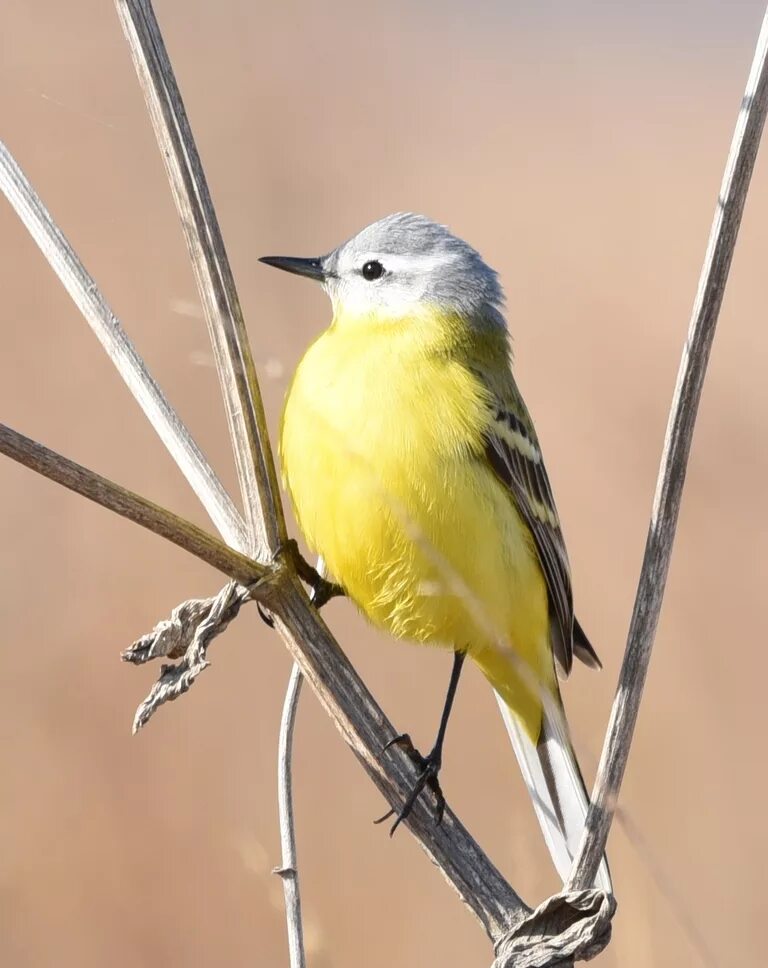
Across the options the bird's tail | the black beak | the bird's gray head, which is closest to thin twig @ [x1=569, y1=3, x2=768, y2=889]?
the bird's tail

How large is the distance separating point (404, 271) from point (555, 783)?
1.44m

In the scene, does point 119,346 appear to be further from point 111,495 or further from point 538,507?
point 538,507

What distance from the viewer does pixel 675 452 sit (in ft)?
7.25

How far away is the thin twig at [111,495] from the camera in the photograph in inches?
74.4

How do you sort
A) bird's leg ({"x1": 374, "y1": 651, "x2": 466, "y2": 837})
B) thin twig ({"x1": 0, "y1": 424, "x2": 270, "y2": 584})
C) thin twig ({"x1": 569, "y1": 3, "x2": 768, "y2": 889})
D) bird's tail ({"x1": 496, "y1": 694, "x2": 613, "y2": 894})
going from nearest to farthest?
thin twig ({"x1": 0, "y1": 424, "x2": 270, "y2": 584})
thin twig ({"x1": 569, "y1": 3, "x2": 768, "y2": 889})
bird's leg ({"x1": 374, "y1": 651, "x2": 466, "y2": 837})
bird's tail ({"x1": 496, "y1": 694, "x2": 613, "y2": 894})

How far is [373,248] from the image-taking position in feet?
11.6

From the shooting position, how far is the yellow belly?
2.92 meters

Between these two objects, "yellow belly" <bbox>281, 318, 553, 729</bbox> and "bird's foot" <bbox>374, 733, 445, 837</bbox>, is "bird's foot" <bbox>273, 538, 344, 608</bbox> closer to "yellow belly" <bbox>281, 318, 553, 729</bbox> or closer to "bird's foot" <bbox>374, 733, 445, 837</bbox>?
"yellow belly" <bbox>281, 318, 553, 729</bbox>

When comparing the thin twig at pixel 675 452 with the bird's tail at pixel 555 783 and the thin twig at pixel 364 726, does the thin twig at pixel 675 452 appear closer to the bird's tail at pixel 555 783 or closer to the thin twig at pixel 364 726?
the thin twig at pixel 364 726

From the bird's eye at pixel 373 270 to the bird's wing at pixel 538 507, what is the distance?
51cm

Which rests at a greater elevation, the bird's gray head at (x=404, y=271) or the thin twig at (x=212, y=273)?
the bird's gray head at (x=404, y=271)

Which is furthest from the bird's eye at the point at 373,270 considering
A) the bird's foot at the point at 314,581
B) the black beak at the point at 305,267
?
the bird's foot at the point at 314,581

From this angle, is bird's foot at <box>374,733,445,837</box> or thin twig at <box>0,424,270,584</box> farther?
bird's foot at <box>374,733,445,837</box>

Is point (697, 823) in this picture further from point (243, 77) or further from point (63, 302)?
point (243, 77)
